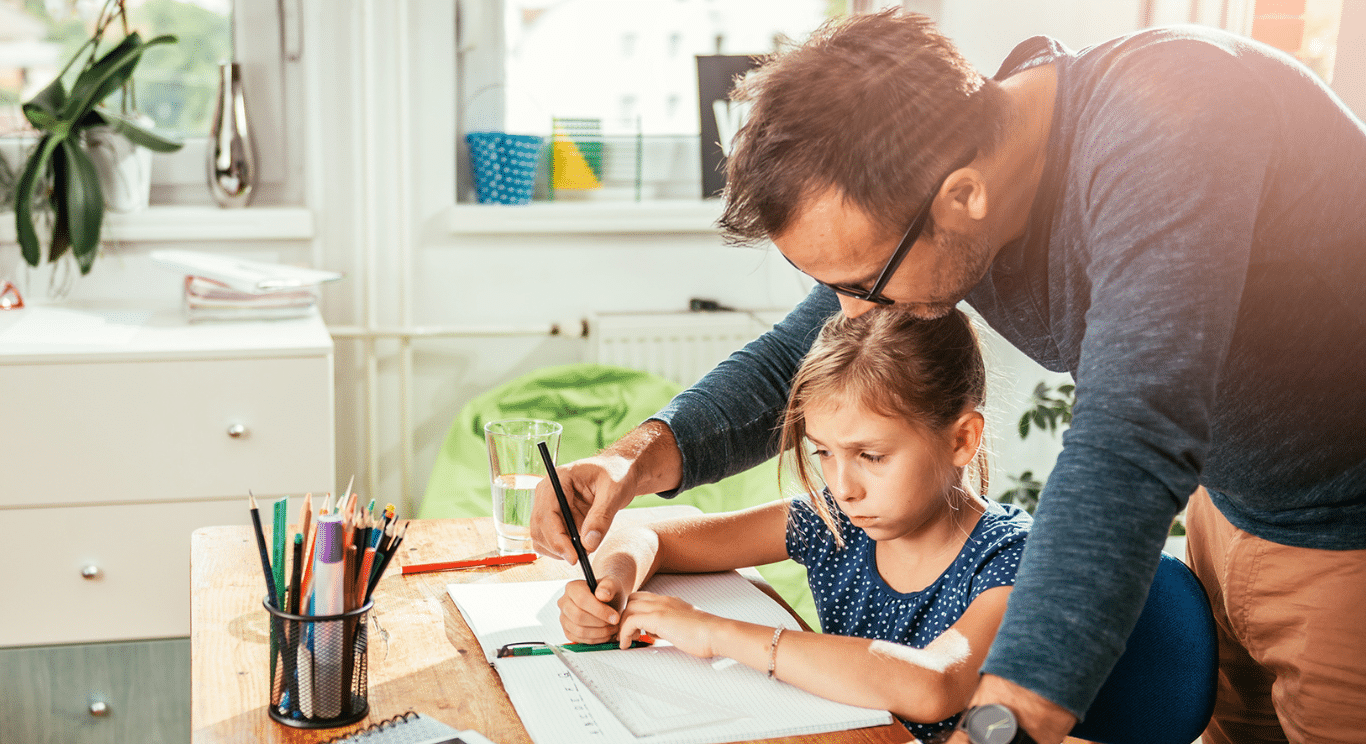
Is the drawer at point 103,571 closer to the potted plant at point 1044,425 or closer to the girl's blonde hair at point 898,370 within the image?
the girl's blonde hair at point 898,370

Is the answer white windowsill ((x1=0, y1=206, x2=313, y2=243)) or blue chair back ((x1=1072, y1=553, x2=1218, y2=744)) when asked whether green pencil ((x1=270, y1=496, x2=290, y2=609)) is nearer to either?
blue chair back ((x1=1072, y1=553, x2=1218, y2=744))

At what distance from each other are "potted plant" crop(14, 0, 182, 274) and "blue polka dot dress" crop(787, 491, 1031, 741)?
1689 millimetres

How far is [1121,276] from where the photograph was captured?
723 mm

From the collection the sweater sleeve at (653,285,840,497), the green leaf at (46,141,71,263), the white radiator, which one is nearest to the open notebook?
the sweater sleeve at (653,285,840,497)

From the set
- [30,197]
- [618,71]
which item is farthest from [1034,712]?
[618,71]

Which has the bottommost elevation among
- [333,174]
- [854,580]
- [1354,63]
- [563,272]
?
[854,580]

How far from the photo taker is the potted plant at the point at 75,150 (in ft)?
7.40

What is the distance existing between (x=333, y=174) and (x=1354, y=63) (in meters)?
1.98

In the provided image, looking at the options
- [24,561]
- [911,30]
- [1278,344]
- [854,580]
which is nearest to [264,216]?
Answer: [24,561]

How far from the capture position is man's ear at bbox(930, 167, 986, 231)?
86cm

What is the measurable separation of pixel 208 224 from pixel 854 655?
6.66 feet

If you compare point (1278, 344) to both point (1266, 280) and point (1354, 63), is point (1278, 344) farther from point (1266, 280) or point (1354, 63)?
point (1354, 63)

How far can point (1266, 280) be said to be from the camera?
0.90 meters

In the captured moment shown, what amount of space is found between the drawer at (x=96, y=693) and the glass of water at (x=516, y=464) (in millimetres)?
1235
